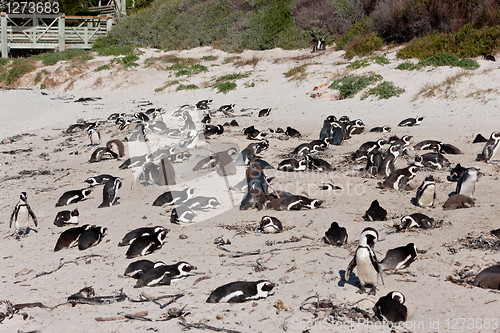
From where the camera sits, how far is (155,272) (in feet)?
18.9

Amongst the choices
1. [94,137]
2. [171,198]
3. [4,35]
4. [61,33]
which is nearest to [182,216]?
[171,198]

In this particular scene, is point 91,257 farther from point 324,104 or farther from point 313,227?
A: point 324,104

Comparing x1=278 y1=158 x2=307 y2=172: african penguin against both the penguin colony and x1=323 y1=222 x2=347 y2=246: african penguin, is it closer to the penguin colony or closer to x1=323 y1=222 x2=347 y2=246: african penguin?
the penguin colony

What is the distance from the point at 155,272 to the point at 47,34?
86.0 ft

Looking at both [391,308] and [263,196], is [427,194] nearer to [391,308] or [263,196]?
[263,196]

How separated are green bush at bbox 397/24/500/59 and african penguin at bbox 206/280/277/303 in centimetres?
1284

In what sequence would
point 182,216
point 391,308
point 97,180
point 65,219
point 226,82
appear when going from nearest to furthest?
point 391,308, point 182,216, point 65,219, point 97,180, point 226,82

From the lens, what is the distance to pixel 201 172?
35.1 feet

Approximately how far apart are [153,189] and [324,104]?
25.2 ft

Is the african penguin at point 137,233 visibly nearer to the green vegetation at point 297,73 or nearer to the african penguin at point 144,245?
the african penguin at point 144,245

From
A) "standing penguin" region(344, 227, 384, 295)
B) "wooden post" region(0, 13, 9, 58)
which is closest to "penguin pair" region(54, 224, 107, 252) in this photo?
"standing penguin" region(344, 227, 384, 295)

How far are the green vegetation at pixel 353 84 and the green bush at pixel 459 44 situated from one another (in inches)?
64.8

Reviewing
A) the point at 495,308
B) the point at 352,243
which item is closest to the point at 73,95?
the point at 352,243

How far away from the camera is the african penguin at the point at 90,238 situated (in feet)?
22.9
